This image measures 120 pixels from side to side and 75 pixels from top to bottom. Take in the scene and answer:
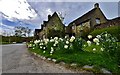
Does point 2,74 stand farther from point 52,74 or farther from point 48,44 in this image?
point 48,44

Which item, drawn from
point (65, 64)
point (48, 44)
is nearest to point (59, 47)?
point (48, 44)

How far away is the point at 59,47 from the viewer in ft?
37.6

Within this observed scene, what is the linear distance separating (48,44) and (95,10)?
3167cm

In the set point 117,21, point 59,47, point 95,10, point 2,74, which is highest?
point 95,10

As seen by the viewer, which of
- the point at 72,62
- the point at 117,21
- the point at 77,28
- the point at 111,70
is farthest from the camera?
the point at 77,28

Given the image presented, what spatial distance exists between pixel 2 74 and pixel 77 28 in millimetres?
40419

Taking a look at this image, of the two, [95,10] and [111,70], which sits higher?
[95,10]

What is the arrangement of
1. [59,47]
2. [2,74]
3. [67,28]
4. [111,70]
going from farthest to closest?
[67,28], [59,47], [2,74], [111,70]

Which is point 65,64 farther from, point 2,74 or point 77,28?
point 77,28

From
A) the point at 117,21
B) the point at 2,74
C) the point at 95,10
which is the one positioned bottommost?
the point at 2,74

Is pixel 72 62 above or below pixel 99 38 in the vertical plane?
below

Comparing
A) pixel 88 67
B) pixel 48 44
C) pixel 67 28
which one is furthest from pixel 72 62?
pixel 67 28

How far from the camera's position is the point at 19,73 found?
22.3ft

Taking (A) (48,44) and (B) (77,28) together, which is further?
(B) (77,28)
